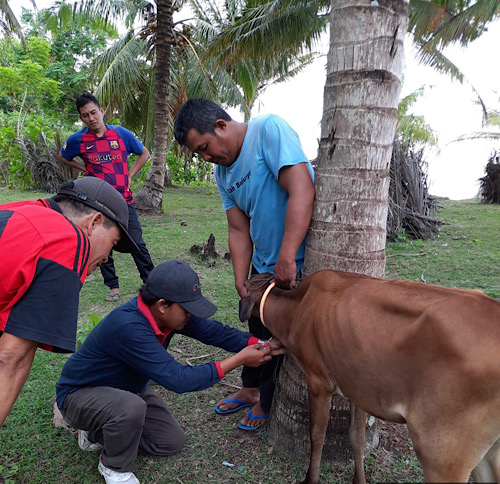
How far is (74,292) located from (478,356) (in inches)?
65.6

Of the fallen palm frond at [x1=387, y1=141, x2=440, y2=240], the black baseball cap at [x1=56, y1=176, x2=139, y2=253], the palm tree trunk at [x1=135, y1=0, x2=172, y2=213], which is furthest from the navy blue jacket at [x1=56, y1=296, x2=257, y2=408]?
the palm tree trunk at [x1=135, y1=0, x2=172, y2=213]

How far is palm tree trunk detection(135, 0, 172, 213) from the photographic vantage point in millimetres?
11688

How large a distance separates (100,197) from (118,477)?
171cm

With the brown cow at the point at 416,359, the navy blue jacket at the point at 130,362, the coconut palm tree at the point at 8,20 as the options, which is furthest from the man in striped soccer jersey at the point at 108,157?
the coconut palm tree at the point at 8,20

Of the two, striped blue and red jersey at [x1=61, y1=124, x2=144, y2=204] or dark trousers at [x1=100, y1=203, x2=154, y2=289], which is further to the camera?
striped blue and red jersey at [x1=61, y1=124, x2=144, y2=204]

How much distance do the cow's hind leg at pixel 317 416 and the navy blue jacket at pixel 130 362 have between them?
2.02 ft

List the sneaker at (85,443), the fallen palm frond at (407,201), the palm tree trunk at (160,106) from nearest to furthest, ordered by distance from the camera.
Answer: the sneaker at (85,443) → the fallen palm frond at (407,201) → the palm tree trunk at (160,106)

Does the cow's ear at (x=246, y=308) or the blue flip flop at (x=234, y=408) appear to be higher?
the cow's ear at (x=246, y=308)

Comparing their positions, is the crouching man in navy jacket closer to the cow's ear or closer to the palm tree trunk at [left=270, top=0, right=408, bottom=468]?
the cow's ear

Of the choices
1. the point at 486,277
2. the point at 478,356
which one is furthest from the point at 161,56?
the point at 478,356

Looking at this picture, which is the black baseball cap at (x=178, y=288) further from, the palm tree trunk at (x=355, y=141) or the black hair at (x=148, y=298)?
the palm tree trunk at (x=355, y=141)

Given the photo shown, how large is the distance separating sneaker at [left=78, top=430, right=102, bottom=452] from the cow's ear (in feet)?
4.33

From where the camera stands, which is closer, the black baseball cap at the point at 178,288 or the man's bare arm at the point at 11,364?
the man's bare arm at the point at 11,364

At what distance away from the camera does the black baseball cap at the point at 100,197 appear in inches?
91.7
